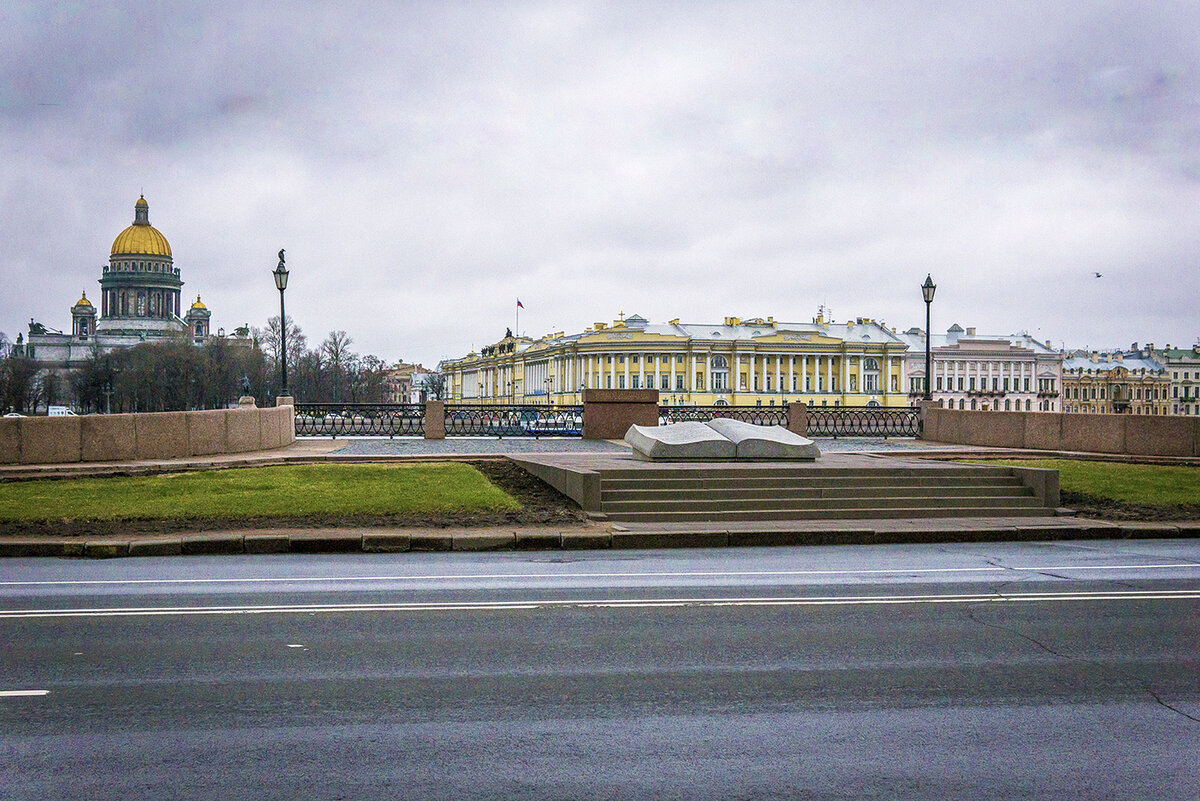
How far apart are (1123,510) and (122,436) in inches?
768

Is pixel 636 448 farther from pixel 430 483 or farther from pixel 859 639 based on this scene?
pixel 859 639

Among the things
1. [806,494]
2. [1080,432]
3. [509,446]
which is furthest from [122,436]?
[1080,432]

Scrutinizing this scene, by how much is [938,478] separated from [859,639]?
36.5 feet

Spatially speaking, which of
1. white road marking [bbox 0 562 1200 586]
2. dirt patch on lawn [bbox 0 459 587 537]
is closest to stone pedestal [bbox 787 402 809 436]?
dirt patch on lawn [bbox 0 459 587 537]

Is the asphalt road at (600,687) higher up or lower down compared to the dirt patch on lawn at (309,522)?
lower down

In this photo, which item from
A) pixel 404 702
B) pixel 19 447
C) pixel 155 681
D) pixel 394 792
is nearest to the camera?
pixel 394 792

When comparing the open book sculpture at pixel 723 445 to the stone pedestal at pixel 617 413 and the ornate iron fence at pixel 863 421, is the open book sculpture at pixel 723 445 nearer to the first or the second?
the stone pedestal at pixel 617 413

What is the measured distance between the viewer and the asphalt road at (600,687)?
16.9 ft

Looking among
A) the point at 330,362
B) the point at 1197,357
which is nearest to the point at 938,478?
the point at 330,362

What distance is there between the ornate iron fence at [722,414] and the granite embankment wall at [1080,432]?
8119 mm

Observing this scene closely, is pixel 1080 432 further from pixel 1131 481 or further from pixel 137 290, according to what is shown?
pixel 137 290

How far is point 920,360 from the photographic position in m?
165

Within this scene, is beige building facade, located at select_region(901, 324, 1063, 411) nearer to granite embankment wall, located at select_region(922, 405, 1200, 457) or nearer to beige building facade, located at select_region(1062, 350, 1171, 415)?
beige building facade, located at select_region(1062, 350, 1171, 415)

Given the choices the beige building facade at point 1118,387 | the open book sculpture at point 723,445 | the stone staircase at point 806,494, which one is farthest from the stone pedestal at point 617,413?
the beige building facade at point 1118,387
